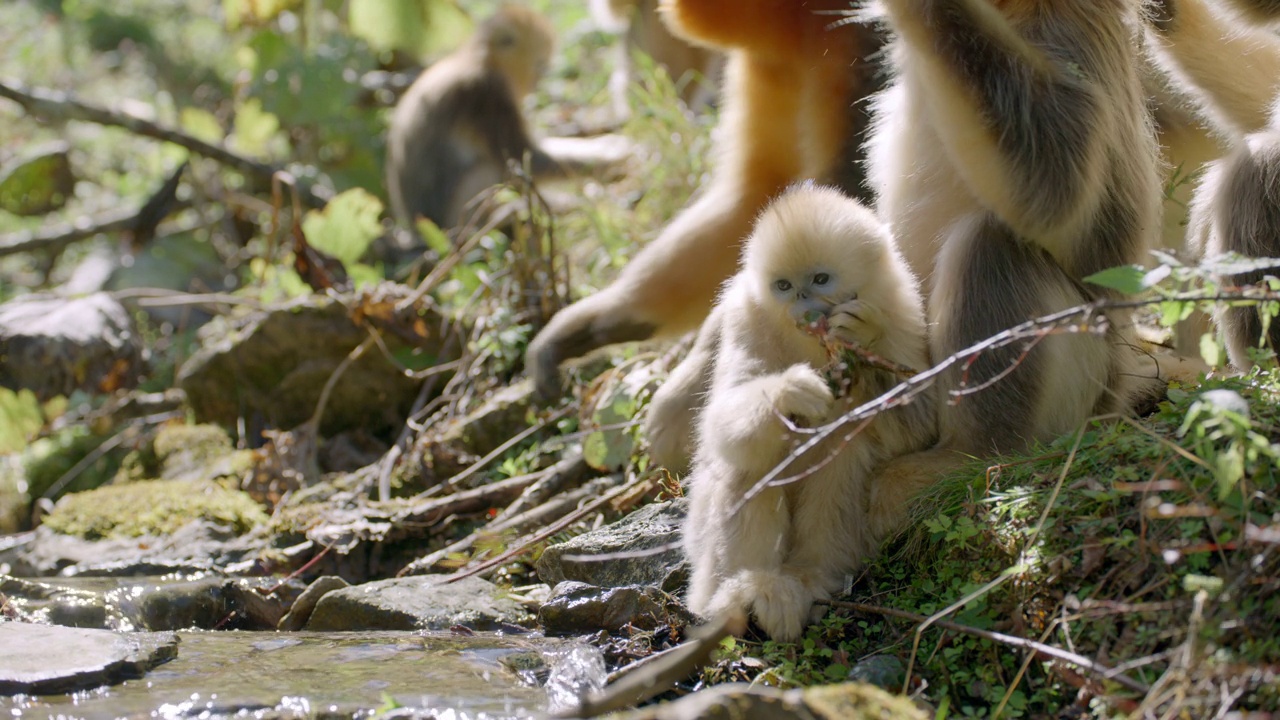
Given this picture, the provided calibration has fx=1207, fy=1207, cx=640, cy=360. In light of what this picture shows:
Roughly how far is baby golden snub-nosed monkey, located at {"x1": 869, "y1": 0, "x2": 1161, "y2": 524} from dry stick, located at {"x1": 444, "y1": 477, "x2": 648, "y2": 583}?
1339 mm

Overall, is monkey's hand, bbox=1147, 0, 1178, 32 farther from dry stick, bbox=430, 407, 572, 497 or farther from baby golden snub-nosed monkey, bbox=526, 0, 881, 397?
Answer: dry stick, bbox=430, 407, 572, 497

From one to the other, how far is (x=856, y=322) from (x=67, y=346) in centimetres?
444

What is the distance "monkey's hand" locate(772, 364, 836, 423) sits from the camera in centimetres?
308

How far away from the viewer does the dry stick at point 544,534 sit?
418cm

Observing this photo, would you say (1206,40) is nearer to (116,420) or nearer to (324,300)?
(324,300)

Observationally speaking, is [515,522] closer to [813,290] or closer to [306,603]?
[306,603]

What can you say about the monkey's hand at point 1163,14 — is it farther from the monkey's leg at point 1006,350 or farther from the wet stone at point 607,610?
the wet stone at point 607,610

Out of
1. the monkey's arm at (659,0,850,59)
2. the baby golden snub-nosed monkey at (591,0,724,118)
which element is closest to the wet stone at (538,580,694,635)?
the monkey's arm at (659,0,850,59)

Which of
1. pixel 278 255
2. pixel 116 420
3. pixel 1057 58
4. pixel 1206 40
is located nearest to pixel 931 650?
pixel 1057 58

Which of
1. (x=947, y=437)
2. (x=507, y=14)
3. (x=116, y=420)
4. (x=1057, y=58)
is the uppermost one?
(x=507, y=14)

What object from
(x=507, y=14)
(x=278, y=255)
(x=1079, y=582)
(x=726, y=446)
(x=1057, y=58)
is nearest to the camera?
(x=1079, y=582)

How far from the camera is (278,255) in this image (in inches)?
328

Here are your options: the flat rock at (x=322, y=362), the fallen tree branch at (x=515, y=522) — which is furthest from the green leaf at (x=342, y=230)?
the fallen tree branch at (x=515, y=522)

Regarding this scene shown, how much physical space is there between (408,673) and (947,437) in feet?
5.46
